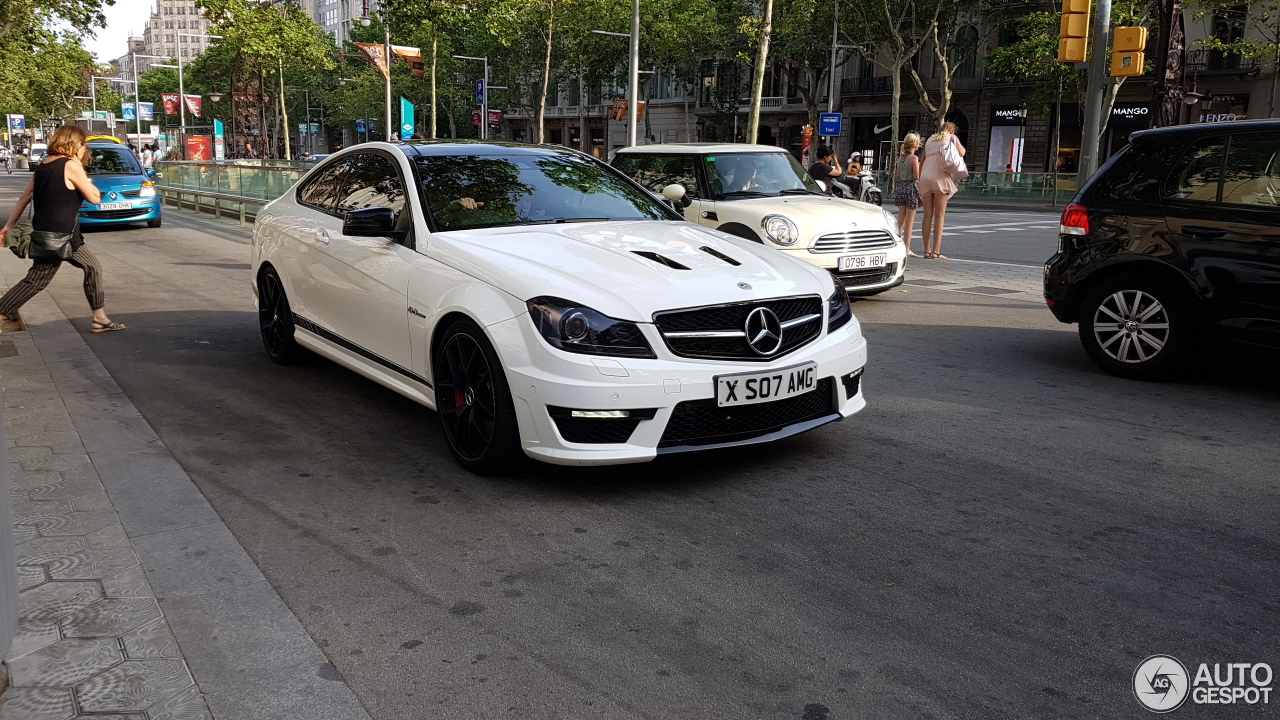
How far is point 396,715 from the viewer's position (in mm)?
2742

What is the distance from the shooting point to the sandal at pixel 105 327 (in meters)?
8.55

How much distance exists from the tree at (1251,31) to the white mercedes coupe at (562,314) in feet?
108

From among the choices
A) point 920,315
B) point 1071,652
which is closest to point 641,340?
point 1071,652

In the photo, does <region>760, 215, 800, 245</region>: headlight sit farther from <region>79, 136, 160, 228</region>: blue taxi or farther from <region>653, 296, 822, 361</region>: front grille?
<region>79, 136, 160, 228</region>: blue taxi

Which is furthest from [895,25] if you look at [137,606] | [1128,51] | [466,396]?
[137,606]

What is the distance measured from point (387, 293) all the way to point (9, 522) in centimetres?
257

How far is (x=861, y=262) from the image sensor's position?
32.5ft

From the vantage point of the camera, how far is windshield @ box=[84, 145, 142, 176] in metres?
19.9

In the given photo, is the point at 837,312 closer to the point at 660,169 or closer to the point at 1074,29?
the point at 660,169

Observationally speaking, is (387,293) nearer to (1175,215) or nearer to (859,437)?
(859,437)

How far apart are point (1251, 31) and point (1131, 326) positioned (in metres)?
39.3

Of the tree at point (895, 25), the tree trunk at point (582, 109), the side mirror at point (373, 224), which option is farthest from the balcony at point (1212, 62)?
the side mirror at point (373, 224)

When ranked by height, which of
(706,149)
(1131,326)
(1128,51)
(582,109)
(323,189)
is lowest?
(1131,326)

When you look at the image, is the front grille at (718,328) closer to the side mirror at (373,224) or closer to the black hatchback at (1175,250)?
the side mirror at (373,224)
